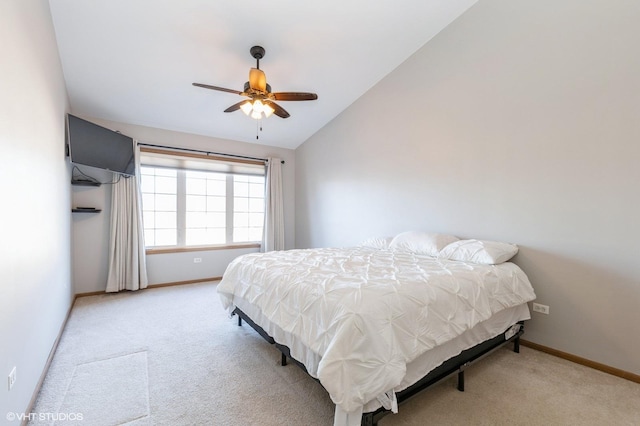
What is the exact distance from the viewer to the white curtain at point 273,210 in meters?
5.70

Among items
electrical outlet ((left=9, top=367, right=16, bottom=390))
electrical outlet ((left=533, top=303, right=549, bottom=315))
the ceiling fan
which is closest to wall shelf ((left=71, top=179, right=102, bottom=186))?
the ceiling fan

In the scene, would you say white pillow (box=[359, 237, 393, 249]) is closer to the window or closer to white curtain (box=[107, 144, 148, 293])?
the window

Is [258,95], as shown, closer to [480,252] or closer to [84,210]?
[480,252]

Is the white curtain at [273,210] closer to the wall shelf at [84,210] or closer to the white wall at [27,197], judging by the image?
the wall shelf at [84,210]

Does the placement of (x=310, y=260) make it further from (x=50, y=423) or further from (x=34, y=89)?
(x=34, y=89)

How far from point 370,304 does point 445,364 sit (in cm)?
89

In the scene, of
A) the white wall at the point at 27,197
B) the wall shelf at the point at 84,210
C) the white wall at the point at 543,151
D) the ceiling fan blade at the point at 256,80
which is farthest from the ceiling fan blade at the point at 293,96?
the wall shelf at the point at 84,210

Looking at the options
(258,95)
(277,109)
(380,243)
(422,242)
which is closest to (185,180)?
(277,109)

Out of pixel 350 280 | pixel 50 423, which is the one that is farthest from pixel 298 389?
pixel 50 423

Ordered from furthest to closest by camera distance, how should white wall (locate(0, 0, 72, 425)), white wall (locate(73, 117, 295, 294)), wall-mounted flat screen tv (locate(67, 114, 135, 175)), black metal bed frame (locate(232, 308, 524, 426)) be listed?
white wall (locate(73, 117, 295, 294)) → wall-mounted flat screen tv (locate(67, 114, 135, 175)) → black metal bed frame (locate(232, 308, 524, 426)) → white wall (locate(0, 0, 72, 425))

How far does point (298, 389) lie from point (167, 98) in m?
4.04

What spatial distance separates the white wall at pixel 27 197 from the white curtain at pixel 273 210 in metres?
3.29

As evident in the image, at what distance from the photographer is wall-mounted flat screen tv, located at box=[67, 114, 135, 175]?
330cm

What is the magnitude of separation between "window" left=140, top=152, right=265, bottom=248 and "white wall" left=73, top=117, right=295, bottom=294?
0.99ft
